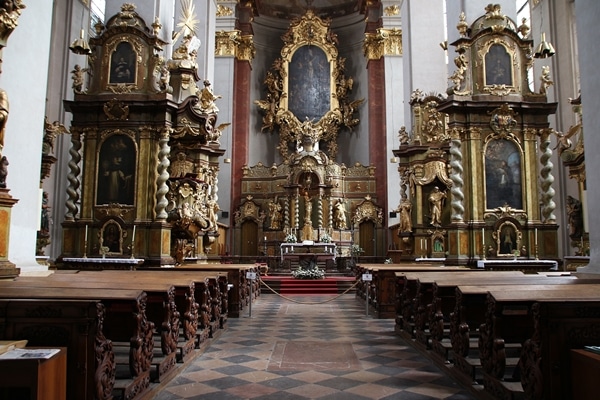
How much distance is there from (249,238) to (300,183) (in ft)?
10.4

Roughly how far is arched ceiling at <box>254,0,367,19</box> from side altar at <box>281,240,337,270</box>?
12.8 m

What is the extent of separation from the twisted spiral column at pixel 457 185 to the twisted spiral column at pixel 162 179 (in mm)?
5812

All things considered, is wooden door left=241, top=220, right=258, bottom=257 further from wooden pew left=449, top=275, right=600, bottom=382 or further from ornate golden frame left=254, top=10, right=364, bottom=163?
wooden pew left=449, top=275, right=600, bottom=382

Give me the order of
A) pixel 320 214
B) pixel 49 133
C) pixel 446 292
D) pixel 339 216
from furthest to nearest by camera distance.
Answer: pixel 339 216, pixel 320 214, pixel 49 133, pixel 446 292

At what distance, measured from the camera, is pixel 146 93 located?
1095 cm

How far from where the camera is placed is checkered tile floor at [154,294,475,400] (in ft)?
14.2

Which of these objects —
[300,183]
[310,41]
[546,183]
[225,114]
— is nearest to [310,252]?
[300,183]

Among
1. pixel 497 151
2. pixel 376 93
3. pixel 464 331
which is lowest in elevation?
pixel 464 331

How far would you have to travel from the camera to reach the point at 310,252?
18906mm

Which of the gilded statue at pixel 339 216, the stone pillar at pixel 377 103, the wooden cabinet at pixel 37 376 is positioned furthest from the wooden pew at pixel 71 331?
the stone pillar at pixel 377 103

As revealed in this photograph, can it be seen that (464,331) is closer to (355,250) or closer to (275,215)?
(355,250)

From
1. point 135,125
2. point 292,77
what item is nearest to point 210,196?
point 135,125

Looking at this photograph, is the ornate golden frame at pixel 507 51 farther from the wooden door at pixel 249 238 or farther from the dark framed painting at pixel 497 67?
the wooden door at pixel 249 238

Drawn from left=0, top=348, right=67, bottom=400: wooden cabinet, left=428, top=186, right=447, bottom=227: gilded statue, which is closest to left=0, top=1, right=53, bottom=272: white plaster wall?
left=0, top=348, right=67, bottom=400: wooden cabinet
